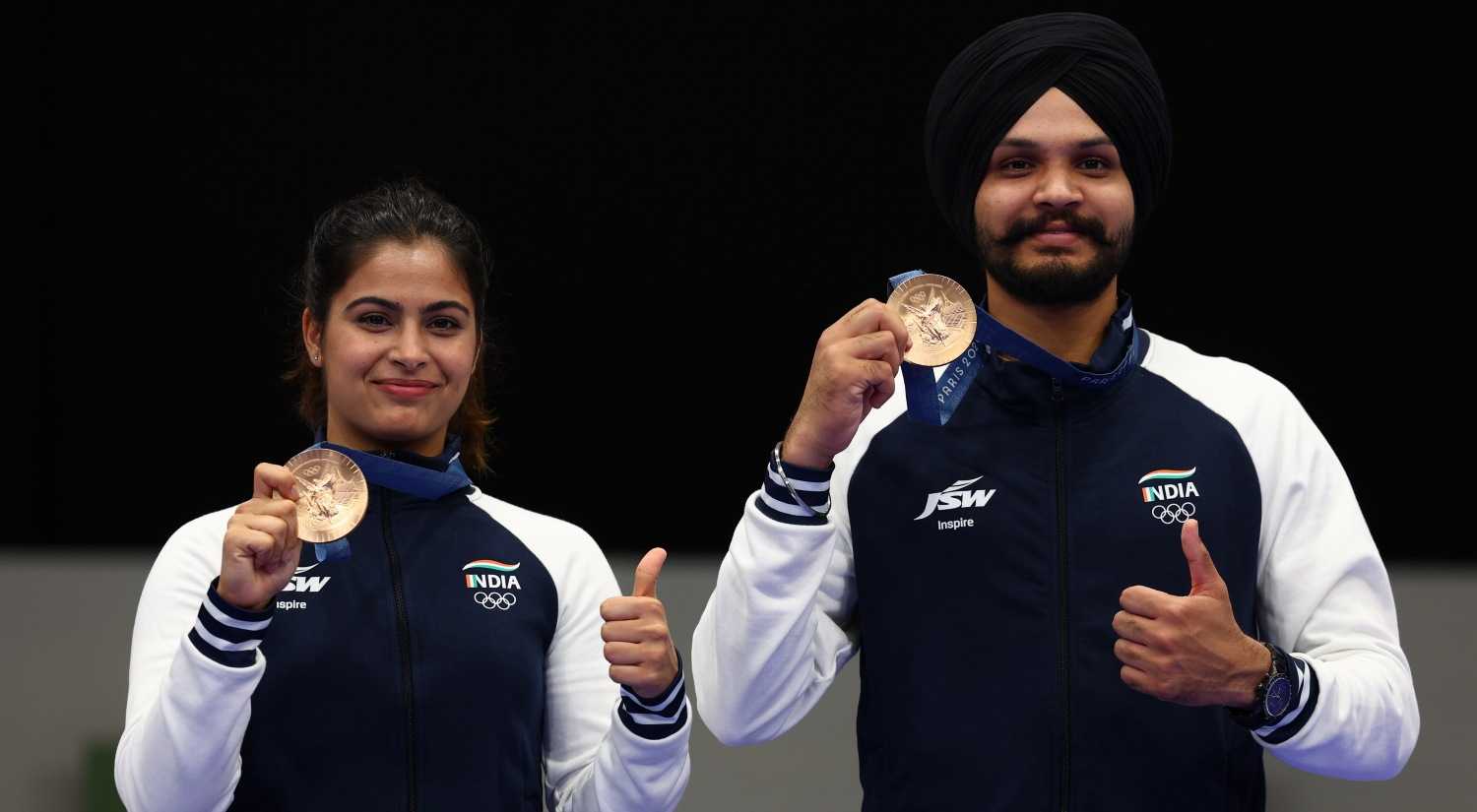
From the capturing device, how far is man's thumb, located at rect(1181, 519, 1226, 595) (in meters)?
2.54

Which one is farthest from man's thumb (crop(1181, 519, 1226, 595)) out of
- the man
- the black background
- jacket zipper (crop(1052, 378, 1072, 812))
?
the black background

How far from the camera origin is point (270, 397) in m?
5.00

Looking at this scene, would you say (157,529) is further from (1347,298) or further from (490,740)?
(1347,298)

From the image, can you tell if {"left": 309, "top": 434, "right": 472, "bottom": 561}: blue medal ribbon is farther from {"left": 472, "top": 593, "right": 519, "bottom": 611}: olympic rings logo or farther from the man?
the man

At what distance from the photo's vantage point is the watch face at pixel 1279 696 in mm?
2520

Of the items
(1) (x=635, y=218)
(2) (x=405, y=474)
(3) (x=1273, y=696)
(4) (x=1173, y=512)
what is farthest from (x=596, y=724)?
(1) (x=635, y=218)

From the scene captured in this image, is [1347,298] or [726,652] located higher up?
[1347,298]

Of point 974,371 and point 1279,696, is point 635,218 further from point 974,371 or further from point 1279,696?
point 1279,696

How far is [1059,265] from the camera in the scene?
2.82 meters

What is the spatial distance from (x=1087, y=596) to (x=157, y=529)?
301 centimetres

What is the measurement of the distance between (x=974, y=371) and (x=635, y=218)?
2.33 meters

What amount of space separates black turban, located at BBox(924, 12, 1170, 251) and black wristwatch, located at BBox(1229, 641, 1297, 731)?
2.40ft

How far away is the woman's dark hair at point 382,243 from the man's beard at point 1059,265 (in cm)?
92

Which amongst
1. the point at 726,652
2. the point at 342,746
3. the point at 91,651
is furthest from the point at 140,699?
the point at 91,651
